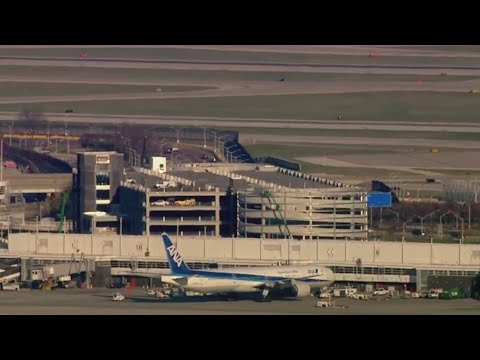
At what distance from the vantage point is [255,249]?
38344mm

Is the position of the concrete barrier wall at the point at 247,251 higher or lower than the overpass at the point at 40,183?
lower

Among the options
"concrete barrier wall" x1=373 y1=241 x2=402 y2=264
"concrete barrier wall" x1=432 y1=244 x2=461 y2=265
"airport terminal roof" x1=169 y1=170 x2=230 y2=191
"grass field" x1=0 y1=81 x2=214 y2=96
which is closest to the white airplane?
"concrete barrier wall" x1=373 y1=241 x2=402 y2=264

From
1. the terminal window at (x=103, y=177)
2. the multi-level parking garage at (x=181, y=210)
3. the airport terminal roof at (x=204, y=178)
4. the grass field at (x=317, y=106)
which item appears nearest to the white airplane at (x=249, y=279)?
the multi-level parking garage at (x=181, y=210)

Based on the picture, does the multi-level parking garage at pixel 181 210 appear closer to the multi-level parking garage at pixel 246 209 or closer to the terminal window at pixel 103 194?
the multi-level parking garage at pixel 246 209

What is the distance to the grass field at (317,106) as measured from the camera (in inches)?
3418

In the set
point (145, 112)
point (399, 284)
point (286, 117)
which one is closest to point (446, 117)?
point (286, 117)

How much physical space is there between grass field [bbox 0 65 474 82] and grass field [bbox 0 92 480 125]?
8129mm

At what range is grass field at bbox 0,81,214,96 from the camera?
9638 cm

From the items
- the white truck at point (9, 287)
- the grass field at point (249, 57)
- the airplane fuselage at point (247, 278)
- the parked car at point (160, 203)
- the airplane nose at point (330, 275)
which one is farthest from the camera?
the grass field at point (249, 57)

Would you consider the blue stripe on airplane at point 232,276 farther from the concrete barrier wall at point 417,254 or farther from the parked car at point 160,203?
the parked car at point 160,203

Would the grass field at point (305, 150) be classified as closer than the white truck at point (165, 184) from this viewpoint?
No

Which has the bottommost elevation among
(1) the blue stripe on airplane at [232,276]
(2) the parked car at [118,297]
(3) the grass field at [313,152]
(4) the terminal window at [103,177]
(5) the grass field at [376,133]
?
(2) the parked car at [118,297]

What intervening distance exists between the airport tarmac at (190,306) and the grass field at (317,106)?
5157 cm

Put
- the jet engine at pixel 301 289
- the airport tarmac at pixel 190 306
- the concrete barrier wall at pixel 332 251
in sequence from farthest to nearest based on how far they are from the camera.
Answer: the concrete barrier wall at pixel 332 251 → the jet engine at pixel 301 289 → the airport tarmac at pixel 190 306
